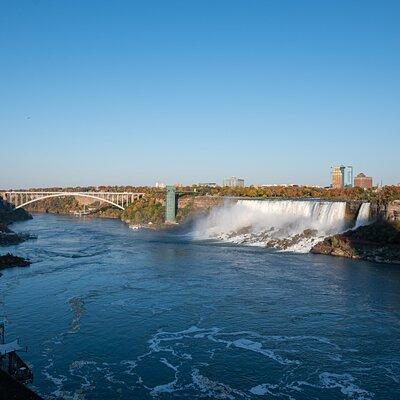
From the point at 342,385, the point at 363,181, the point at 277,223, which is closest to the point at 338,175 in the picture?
the point at 363,181

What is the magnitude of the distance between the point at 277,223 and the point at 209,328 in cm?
1963

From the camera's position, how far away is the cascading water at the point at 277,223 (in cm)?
2564

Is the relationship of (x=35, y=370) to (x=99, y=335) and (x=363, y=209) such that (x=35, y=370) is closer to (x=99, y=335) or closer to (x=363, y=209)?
(x=99, y=335)

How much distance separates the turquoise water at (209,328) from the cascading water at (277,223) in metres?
5.79

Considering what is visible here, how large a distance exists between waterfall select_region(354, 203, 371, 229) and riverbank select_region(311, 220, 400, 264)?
1.02 metres

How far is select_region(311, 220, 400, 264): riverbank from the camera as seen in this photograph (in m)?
20.3

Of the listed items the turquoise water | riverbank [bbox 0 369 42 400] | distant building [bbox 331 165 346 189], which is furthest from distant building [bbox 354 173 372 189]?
riverbank [bbox 0 369 42 400]

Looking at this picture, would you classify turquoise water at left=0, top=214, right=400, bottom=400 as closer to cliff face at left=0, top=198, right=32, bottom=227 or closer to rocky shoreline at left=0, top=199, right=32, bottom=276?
rocky shoreline at left=0, top=199, right=32, bottom=276

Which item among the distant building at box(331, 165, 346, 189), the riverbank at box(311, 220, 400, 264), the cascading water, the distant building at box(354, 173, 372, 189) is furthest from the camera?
the distant building at box(331, 165, 346, 189)

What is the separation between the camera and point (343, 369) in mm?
9141

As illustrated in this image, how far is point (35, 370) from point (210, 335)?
372cm

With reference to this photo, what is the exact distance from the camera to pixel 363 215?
24812 mm

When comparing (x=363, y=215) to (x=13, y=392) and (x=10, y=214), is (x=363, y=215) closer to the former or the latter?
(x=13, y=392)

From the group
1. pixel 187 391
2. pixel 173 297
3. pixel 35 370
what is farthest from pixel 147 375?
pixel 173 297
